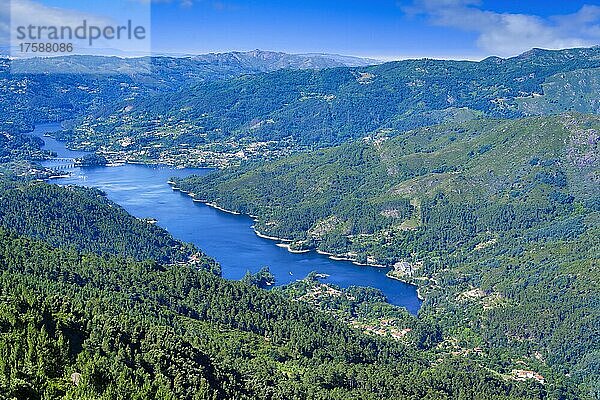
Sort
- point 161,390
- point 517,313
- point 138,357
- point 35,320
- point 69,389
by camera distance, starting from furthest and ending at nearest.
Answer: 1. point 517,313
2. point 138,357
3. point 35,320
4. point 161,390
5. point 69,389

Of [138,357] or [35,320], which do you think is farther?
[138,357]

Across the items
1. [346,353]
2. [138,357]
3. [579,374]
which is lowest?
[579,374]

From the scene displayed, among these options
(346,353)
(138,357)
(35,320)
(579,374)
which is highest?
(35,320)

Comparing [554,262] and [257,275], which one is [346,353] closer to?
[257,275]

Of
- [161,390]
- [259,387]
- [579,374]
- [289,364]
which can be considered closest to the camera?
[161,390]

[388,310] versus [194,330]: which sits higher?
[194,330]

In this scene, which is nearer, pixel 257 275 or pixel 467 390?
pixel 467 390

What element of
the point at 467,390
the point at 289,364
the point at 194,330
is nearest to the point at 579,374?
the point at 467,390

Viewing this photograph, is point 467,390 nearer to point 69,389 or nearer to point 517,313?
point 517,313

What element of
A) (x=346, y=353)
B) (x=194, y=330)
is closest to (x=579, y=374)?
(x=346, y=353)
